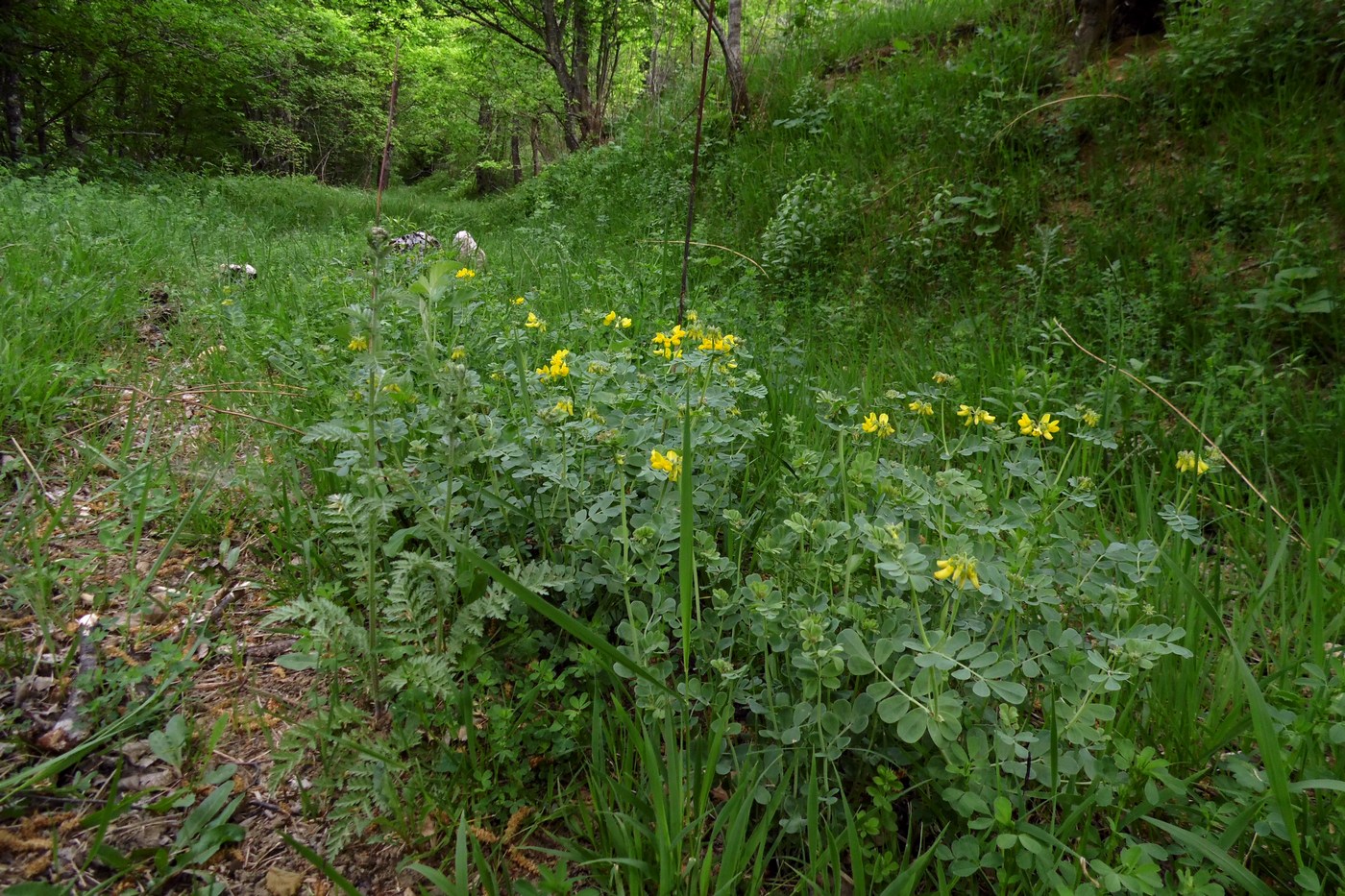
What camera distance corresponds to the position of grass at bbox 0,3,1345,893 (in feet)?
3.58

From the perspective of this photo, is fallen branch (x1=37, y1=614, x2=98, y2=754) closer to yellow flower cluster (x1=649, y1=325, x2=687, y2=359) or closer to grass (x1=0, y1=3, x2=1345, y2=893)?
grass (x1=0, y1=3, x2=1345, y2=893)

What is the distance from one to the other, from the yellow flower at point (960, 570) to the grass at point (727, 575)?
2 centimetres

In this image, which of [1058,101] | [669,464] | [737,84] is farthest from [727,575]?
[737,84]

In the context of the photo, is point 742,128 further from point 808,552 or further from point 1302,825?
point 1302,825

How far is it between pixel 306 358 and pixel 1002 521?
2.59 meters

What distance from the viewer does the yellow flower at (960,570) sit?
1063 mm

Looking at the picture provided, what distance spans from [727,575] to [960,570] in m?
0.53

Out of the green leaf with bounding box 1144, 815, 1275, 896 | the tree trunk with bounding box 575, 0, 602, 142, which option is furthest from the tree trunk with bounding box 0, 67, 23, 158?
the green leaf with bounding box 1144, 815, 1275, 896

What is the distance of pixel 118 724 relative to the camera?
1.30 meters

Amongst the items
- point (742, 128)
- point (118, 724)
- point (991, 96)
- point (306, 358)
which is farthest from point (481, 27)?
point (118, 724)

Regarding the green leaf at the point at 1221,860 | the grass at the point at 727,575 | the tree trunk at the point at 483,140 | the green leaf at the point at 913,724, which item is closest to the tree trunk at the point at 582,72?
the grass at the point at 727,575

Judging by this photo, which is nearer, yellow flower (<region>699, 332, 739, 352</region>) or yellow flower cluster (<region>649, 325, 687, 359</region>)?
yellow flower (<region>699, 332, 739, 352</region>)

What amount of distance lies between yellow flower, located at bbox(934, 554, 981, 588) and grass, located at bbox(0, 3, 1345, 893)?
0.05ft

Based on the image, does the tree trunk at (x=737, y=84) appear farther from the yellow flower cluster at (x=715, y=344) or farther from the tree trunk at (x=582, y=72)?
the tree trunk at (x=582, y=72)
